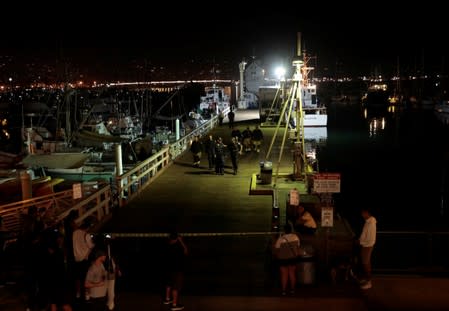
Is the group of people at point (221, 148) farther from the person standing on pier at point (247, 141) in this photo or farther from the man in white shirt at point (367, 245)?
the man in white shirt at point (367, 245)

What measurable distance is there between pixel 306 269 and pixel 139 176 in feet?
33.7

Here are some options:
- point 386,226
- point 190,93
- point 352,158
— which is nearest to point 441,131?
point 352,158

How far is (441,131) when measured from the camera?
8238 centimetres

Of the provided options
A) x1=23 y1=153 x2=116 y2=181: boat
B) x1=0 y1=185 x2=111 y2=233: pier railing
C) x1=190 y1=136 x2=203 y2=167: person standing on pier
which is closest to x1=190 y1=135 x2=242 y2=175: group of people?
x1=190 y1=136 x2=203 y2=167: person standing on pier

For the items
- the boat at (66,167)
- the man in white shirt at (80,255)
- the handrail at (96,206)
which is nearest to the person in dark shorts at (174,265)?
the man in white shirt at (80,255)

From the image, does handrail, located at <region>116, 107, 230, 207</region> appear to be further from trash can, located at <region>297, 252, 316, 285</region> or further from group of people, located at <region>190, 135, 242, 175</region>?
trash can, located at <region>297, 252, 316, 285</region>

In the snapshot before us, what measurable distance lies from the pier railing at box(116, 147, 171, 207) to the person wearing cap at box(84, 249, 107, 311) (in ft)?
26.6

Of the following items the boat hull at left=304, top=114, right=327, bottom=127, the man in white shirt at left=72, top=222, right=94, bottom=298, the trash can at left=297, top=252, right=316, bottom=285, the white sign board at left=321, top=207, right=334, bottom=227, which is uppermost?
the boat hull at left=304, top=114, right=327, bottom=127

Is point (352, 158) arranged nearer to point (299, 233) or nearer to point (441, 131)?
point (441, 131)

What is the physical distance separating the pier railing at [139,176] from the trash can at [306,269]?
8.29 metres

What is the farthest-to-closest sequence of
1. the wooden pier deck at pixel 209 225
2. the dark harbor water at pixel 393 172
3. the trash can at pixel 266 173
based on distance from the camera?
the dark harbor water at pixel 393 172
the trash can at pixel 266 173
the wooden pier deck at pixel 209 225

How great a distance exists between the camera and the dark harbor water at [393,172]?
31.9m

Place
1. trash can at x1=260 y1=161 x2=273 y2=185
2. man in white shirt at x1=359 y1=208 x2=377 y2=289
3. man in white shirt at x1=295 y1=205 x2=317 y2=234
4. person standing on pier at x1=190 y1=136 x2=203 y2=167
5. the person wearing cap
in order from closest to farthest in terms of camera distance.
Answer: the person wearing cap, man in white shirt at x1=359 y1=208 x2=377 y2=289, man in white shirt at x1=295 y1=205 x2=317 y2=234, trash can at x1=260 y1=161 x2=273 y2=185, person standing on pier at x1=190 y1=136 x2=203 y2=167

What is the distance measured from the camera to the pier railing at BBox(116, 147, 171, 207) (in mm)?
17234
